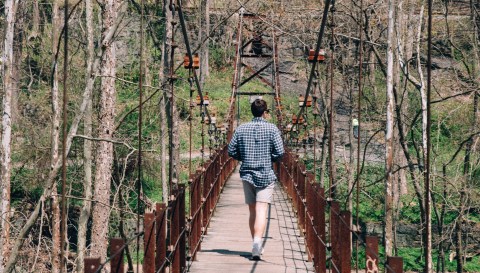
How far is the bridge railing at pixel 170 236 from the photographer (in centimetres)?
474

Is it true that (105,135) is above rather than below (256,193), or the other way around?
above

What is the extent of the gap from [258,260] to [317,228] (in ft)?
2.59

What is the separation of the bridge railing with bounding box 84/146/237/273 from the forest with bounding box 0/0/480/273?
231 cm

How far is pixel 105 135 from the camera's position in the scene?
1638cm

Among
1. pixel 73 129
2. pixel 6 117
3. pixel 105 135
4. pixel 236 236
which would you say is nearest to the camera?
pixel 236 236

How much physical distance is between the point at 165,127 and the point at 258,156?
13.8 metres

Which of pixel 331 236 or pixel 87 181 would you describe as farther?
pixel 87 181

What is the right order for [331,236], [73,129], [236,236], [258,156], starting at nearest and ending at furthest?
[331,236]
[258,156]
[236,236]
[73,129]

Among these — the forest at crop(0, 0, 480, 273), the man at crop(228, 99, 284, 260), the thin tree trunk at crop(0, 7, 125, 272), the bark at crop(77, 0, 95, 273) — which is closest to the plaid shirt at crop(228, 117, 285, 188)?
the man at crop(228, 99, 284, 260)

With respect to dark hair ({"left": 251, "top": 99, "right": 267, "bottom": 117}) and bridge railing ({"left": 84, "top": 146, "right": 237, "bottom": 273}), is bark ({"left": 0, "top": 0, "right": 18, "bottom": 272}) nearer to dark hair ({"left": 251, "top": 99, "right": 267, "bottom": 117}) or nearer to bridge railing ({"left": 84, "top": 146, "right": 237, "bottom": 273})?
bridge railing ({"left": 84, "top": 146, "right": 237, "bottom": 273})

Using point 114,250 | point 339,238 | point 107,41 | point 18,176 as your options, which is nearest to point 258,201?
point 339,238

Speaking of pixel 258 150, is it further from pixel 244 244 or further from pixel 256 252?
pixel 244 244

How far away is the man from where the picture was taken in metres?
8.30

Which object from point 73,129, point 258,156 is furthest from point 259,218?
point 73,129
